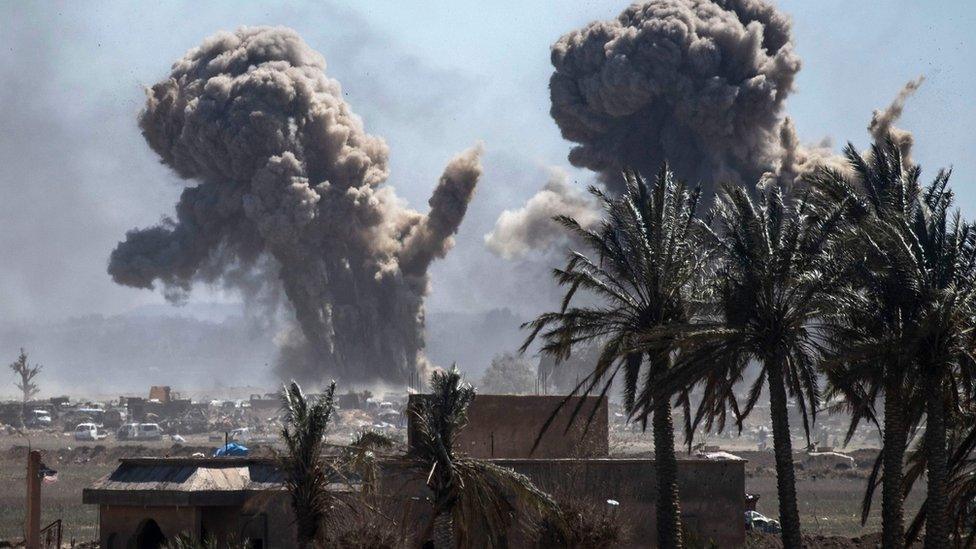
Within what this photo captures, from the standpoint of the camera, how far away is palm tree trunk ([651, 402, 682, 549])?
1316 inches

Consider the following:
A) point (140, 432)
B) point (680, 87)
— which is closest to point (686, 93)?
point (680, 87)

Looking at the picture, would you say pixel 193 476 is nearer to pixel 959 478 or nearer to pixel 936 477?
pixel 936 477

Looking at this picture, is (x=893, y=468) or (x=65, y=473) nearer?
(x=893, y=468)

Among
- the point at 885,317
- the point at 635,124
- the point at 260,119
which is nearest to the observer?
the point at 885,317

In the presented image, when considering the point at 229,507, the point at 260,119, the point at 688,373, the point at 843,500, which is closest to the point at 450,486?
the point at 688,373

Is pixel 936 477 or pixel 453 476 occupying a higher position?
pixel 453 476

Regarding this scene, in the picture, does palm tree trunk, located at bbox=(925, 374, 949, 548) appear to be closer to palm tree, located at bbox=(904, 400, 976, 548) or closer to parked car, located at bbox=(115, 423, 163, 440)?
palm tree, located at bbox=(904, 400, 976, 548)

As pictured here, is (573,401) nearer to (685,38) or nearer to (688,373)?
(688,373)

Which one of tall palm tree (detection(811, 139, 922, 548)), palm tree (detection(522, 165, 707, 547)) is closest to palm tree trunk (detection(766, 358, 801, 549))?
tall palm tree (detection(811, 139, 922, 548))

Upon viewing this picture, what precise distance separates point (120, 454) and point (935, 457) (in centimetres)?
7090

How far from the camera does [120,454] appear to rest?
3617 inches

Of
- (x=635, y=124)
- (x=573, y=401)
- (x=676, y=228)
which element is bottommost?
(x=573, y=401)

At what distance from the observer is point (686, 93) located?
11131 cm

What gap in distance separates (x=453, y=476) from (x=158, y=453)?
217ft
